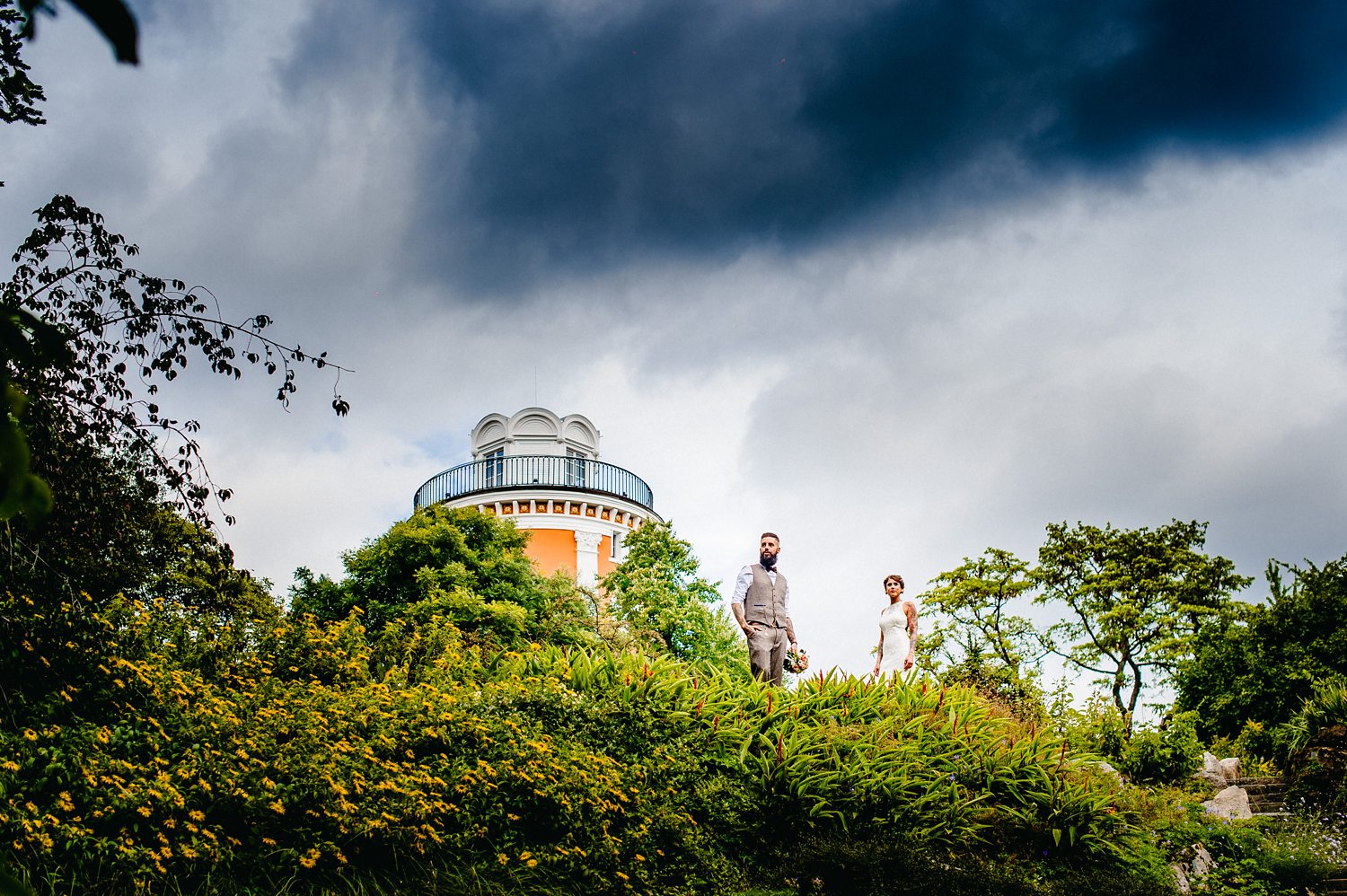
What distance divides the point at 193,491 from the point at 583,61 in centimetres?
519

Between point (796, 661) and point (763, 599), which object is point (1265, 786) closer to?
point (796, 661)

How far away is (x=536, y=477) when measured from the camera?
31.0 metres

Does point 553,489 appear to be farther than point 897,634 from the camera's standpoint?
Yes

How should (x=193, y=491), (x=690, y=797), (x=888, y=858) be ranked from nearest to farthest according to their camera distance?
(x=888, y=858), (x=193, y=491), (x=690, y=797)

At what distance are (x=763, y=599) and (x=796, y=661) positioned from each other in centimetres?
97

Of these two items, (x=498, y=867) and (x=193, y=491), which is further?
(x=193, y=491)

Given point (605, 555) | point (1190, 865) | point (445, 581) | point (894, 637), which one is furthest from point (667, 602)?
point (1190, 865)

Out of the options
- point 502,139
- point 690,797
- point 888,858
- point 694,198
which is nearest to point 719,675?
point 690,797

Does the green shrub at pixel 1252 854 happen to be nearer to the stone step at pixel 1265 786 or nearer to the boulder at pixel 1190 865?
→ the boulder at pixel 1190 865

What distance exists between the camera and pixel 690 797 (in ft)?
28.1

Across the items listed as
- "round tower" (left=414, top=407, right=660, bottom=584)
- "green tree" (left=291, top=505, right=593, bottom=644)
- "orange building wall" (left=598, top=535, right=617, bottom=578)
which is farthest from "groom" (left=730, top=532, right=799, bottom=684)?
"orange building wall" (left=598, top=535, right=617, bottom=578)

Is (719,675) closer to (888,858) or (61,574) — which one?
(888,858)

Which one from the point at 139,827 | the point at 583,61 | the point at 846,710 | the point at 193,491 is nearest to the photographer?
the point at 139,827

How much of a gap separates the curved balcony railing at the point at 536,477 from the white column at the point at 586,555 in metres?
1.38
